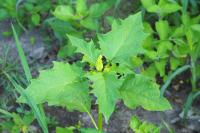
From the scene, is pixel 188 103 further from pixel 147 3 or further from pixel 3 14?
pixel 3 14

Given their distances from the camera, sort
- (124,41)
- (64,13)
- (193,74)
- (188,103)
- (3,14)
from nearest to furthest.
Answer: (124,41) → (188,103) → (193,74) → (64,13) → (3,14)

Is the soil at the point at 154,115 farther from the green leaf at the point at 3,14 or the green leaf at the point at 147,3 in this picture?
the green leaf at the point at 147,3

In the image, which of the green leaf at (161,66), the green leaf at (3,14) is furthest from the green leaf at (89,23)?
the green leaf at (3,14)

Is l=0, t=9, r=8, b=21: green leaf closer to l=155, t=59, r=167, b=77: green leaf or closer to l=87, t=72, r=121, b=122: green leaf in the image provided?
l=155, t=59, r=167, b=77: green leaf

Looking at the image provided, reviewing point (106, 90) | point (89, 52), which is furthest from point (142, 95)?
point (89, 52)

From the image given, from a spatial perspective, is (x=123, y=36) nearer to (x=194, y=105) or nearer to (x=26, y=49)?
(x=194, y=105)

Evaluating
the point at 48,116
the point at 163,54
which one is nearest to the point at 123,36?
the point at 163,54

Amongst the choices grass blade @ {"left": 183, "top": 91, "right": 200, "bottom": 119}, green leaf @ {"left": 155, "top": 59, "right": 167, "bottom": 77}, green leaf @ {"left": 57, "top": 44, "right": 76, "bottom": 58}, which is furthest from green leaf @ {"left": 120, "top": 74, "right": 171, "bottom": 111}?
green leaf @ {"left": 57, "top": 44, "right": 76, "bottom": 58}
